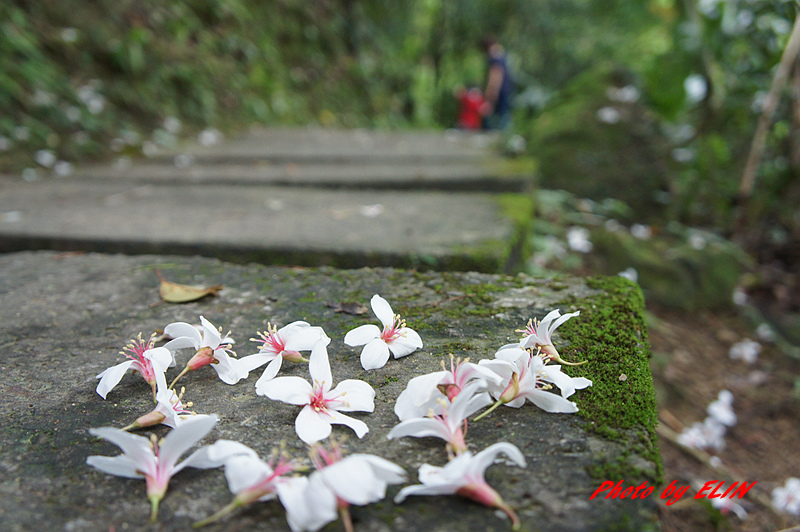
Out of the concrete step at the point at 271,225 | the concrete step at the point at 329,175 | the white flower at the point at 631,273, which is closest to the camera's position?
the concrete step at the point at 271,225

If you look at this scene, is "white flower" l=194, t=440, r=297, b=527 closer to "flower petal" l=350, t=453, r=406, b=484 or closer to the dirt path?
"flower petal" l=350, t=453, r=406, b=484

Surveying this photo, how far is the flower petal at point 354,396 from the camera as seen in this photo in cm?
66

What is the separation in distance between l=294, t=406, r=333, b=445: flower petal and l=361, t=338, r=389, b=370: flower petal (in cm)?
12

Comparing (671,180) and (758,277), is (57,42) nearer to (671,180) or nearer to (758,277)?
(671,180)

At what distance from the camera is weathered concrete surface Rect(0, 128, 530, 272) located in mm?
1356

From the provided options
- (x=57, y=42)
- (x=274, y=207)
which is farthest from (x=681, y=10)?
(x=57, y=42)

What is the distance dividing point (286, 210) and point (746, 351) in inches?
78.8

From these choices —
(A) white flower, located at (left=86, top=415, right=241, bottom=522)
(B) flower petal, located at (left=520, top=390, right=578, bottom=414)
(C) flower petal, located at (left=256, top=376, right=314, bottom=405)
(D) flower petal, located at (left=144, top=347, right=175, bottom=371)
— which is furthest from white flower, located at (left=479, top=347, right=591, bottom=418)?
(D) flower petal, located at (left=144, top=347, right=175, bottom=371)

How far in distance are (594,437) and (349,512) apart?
0.96ft

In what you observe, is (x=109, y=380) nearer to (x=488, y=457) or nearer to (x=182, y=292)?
(x=182, y=292)

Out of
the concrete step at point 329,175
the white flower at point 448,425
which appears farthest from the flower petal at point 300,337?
the concrete step at point 329,175

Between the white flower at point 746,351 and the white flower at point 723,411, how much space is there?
37cm

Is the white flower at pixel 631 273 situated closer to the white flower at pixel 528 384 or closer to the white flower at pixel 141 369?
the white flower at pixel 528 384

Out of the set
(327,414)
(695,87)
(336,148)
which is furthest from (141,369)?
(695,87)
